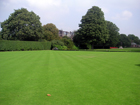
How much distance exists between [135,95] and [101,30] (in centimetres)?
4032

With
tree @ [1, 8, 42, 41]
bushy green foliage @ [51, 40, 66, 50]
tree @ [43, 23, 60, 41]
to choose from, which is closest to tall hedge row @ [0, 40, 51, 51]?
bushy green foliage @ [51, 40, 66, 50]

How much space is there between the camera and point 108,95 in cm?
412

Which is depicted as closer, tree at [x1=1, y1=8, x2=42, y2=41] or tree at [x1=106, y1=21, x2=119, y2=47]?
tree at [x1=1, y1=8, x2=42, y2=41]

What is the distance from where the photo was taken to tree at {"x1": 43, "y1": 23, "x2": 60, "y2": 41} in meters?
55.2

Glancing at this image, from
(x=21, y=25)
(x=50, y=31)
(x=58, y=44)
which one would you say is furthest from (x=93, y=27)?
(x=21, y=25)

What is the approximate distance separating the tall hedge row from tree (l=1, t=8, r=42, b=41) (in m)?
3.73

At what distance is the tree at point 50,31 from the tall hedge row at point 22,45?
1375 cm

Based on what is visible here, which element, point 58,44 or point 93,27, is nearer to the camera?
point 93,27

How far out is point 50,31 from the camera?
187 feet

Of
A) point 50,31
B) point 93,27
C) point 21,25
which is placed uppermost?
point 50,31

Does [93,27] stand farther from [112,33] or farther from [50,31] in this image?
[50,31]

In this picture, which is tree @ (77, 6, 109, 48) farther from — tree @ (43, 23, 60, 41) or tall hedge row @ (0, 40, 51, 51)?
tree @ (43, 23, 60, 41)

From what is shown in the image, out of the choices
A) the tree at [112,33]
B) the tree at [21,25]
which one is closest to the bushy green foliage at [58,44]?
the tree at [21,25]

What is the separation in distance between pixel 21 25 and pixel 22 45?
7099mm
